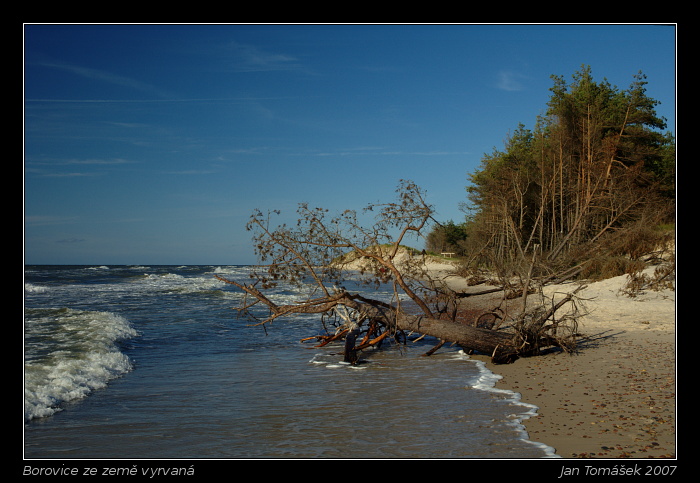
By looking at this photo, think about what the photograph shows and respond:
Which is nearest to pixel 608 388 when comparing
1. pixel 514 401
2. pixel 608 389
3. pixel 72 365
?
pixel 608 389

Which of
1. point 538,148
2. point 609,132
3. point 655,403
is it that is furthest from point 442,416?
point 538,148

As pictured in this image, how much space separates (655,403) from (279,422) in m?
4.71

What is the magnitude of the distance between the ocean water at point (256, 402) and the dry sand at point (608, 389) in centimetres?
37

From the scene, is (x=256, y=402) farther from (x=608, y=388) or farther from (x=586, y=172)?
(x=586, y=172)

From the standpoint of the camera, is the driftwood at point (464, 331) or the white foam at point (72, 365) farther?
the driftwood at point (464, 331)

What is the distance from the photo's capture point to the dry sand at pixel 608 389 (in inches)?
221

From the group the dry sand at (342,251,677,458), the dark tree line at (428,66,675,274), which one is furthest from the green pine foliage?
the dry sand at (342,251,677,458)

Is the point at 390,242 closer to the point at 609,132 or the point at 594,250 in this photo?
the point at 594,250

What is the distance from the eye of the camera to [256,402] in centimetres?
797

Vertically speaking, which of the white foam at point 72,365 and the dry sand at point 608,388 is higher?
the dry sand at point 608,388

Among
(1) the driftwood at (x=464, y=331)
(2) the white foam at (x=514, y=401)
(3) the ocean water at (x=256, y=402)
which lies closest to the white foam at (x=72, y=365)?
(3) the ocean water at (x=256, y=402)

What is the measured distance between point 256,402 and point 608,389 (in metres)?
5.04

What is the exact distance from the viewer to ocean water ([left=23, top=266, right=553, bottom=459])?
19.5 ft

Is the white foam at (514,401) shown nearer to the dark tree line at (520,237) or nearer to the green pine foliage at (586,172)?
the dark tree line at (520,237)
